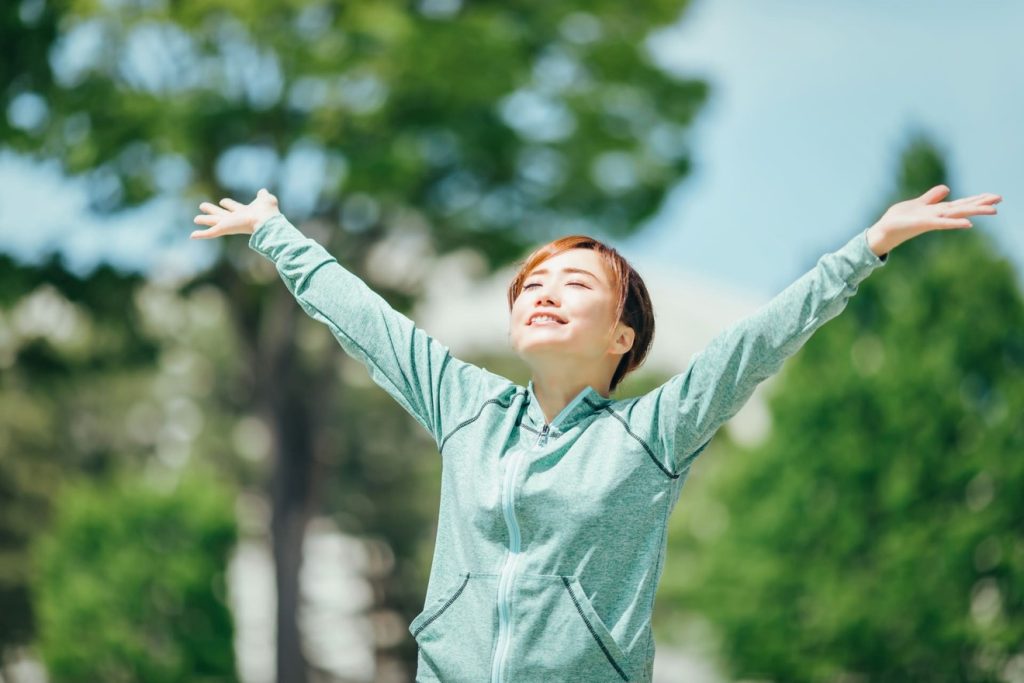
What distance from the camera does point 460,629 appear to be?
2.15 m

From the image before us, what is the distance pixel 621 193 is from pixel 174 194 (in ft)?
17.7

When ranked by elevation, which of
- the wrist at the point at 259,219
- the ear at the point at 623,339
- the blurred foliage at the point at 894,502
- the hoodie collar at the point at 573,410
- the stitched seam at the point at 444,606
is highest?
the wrist at the point at 259,219

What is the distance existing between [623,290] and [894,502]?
14.0 metres

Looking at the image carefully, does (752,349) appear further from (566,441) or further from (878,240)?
(566,441)

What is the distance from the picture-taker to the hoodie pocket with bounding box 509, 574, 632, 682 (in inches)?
81.3

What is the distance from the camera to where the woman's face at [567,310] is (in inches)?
89.0

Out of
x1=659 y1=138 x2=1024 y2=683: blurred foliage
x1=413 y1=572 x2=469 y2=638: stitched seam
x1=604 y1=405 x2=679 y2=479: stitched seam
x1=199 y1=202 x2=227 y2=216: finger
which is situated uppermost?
x1=199 y1=202 x2=227 y2=216: finger

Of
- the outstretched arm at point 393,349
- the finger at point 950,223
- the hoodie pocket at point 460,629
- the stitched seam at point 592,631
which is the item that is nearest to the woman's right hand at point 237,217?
the outstretched arm at point 393,349

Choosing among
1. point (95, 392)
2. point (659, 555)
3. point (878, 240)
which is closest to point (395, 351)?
point (659, 555)

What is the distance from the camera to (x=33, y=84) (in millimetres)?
12172

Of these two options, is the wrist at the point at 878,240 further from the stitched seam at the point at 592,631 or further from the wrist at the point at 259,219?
the wrist at the point at 259,219

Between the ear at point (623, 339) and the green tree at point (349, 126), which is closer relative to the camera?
the ear at point (623, 339)

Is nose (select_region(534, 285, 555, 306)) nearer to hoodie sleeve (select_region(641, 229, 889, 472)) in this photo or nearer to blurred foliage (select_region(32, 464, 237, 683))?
hoodie sleeve (select_region(641, 229, 889, 472))

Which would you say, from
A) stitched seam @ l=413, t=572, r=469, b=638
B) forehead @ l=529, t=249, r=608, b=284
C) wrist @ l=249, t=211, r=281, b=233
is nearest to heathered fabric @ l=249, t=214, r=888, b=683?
stitched seam @ l=413, t=572, r=469, b=638
